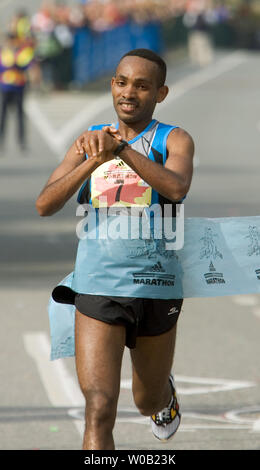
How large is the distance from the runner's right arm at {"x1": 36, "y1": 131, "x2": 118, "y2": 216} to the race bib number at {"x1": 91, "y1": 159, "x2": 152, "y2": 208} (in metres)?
0.12

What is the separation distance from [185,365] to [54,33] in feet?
93.7

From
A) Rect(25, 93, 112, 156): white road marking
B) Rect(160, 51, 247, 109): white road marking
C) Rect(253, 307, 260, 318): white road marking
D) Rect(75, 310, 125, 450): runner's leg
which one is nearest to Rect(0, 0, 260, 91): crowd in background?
Rect(25, 93, 112, 156): white road marking

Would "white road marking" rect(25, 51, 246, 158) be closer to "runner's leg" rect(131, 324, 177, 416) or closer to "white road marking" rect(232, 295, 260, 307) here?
"white road marking" rect(232, 295, 260, 307)

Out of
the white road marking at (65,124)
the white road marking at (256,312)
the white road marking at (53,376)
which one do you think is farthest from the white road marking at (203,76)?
the white road marking at (53,376)

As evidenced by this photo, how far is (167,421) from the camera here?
621cm

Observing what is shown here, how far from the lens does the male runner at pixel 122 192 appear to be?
16.8 feet

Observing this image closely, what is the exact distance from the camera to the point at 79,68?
126 feet

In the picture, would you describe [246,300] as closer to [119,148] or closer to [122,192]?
[122,192]

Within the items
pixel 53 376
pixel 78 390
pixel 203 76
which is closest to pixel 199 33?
pixel 203 76

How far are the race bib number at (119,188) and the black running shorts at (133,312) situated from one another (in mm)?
393

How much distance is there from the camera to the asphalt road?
684 centimetres

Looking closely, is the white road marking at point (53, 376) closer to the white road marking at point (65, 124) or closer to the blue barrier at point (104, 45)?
the white road marking at point (65, 124)

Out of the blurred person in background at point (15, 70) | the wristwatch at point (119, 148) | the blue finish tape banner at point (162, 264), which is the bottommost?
the blue finish tape banner at point (162, 264)
